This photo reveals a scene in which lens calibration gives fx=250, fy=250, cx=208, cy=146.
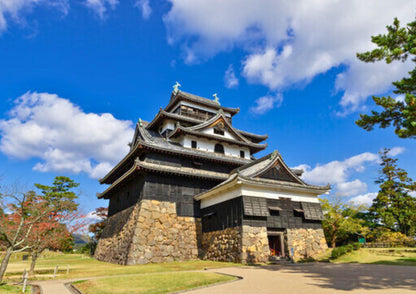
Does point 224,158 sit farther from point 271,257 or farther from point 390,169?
point 390,169

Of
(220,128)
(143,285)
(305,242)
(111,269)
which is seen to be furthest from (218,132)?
(143,285)

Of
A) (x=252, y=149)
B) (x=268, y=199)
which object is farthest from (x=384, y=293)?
(x=252, y=149)

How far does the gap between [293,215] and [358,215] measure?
20558 millimetres

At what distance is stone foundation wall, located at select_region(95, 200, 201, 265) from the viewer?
63.1 ft

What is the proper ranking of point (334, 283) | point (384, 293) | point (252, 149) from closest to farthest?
point (384, 293) < point (334, 283) < point (252, 149)

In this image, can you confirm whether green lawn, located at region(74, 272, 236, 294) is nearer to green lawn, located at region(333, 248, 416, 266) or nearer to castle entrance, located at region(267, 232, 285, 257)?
castle entrance, located at region(267, 232, 285, 257)

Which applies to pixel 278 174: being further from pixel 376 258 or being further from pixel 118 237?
pixel 118 237

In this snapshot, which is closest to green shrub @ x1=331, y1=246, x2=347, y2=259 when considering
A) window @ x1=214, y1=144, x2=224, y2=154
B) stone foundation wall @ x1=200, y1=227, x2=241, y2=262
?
stone foundation wall @ x1=200, y1=227, x2=241, y2=262

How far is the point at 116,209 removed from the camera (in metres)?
27.3

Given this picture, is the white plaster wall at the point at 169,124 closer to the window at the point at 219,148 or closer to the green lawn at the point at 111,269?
the window at the point at 219,148

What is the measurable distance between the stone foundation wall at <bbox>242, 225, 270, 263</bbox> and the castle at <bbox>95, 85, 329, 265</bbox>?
0.21ft

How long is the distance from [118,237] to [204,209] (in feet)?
27.4

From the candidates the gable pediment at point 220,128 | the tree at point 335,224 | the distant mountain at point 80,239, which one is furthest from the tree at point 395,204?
the distant mountain at point 80,239

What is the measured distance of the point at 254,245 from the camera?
17.4 meters
